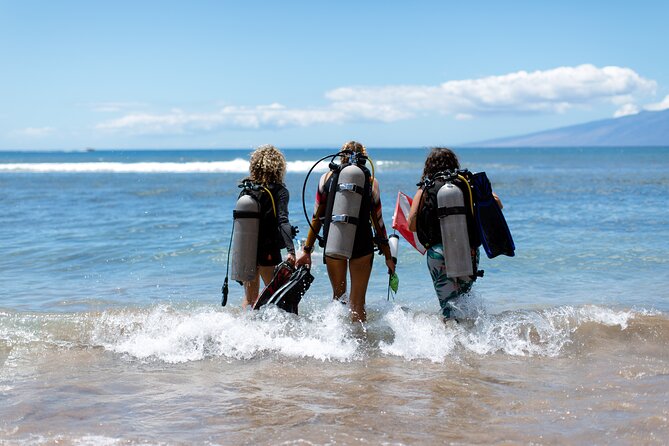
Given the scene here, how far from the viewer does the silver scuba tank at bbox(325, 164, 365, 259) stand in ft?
21.2

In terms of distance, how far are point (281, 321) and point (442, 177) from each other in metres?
2.06

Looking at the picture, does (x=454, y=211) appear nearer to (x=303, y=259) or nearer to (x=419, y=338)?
(x=419, y=338)

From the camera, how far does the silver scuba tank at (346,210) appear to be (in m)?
6.48

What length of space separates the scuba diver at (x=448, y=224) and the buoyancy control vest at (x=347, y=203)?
520 mm

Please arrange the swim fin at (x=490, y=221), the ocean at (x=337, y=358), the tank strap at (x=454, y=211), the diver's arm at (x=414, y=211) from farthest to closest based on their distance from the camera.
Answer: the diver's arm at (x=414, y=211)
the swim fin at (x=490, y=221)
the tank strap at (x=454, y=211)
the ocean at (x=337, y=358)

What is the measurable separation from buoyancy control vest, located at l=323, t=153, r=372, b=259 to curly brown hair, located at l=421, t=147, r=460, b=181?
1.98 ft

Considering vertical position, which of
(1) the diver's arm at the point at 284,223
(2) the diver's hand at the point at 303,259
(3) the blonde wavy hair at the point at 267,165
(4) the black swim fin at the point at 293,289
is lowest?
(4) the black swim fin at the point at 293,289

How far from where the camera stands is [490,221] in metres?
6.49

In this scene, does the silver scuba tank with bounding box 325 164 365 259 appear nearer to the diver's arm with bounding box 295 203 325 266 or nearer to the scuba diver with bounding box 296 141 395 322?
the scuba diver with bounding box 296 141 395 322

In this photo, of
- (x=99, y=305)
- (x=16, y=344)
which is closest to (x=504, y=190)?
(x=99, y=305)

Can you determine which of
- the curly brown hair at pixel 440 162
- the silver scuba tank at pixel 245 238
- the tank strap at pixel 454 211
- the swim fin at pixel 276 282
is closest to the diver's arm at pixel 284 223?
the swim fin at pixel 276 282

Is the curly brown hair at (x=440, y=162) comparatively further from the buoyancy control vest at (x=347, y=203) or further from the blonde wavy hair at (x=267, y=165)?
the blonde wavy hair at (x=267, y=165)

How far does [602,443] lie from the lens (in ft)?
13.6

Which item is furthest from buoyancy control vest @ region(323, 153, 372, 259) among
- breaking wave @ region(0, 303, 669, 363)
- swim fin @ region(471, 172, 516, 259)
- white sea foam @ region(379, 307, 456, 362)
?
swim fin @ region(471, 172, 516, 259)
